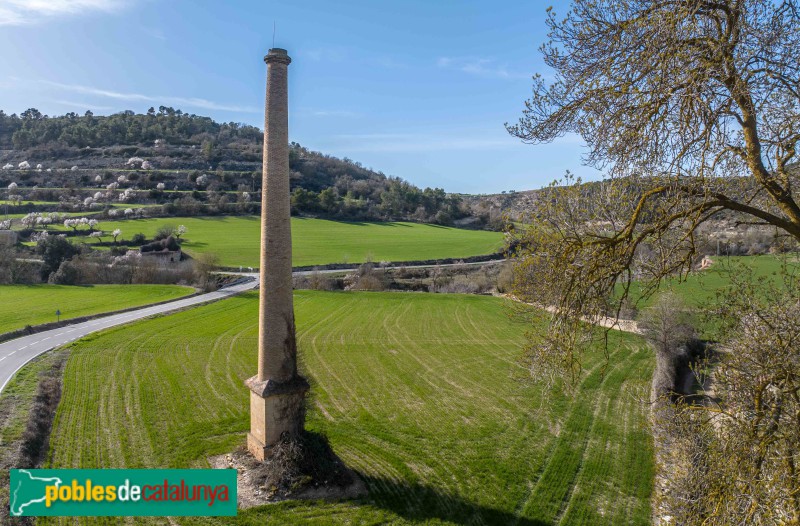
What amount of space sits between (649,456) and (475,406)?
5.89 m

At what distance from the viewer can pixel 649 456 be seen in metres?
14.8

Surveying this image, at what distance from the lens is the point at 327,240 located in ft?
225

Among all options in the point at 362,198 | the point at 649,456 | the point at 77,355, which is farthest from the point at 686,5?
the point at 362,198

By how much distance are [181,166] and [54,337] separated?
3072 inches

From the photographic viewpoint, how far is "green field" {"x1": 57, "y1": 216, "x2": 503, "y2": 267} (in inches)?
2331

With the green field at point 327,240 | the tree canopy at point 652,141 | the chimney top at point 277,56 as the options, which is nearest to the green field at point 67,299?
the green field at point 327,240

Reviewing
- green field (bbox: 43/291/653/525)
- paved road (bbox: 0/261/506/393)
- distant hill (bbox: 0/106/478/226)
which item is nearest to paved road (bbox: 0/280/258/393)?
paved road (bbox: 0/261/506/393)

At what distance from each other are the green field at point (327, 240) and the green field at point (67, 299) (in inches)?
442

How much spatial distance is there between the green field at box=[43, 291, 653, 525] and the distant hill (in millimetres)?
60036

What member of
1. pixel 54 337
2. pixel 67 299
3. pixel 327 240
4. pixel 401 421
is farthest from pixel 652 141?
pixel 327 240

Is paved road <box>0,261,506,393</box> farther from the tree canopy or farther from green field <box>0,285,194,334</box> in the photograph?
the tree canopy

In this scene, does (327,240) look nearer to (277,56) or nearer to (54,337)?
(54,337)

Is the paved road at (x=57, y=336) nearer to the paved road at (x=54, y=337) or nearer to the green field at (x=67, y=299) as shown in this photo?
the paved road at (x=54, y=337)

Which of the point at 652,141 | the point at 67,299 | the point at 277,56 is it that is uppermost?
the point at 277,56
